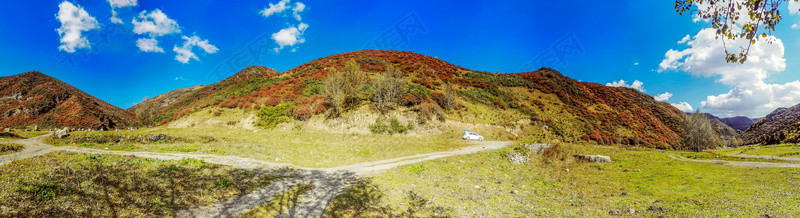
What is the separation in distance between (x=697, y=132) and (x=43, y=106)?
107175 millimetres

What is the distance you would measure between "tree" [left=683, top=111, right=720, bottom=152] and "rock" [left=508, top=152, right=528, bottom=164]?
3630 cm

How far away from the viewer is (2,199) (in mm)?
5148

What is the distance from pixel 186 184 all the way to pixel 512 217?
10082mm

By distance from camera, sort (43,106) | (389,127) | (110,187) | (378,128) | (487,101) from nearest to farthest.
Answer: (110,187), (378,128), (389,127), (487,101), (43,106)

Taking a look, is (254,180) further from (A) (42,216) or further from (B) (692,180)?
(B) (692,180)

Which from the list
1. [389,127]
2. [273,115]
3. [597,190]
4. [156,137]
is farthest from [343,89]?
[597,190]

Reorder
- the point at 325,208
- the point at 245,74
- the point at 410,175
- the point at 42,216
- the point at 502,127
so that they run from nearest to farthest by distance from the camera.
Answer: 1. the point at 42,216
2. the point at 325,208
3. the point at 410,175
4. the point at 502,127
5. the point at 245,74

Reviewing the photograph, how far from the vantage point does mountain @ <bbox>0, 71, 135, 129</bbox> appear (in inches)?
1592

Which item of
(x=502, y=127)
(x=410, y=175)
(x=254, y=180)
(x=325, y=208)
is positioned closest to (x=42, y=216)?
(x=254, y=180)

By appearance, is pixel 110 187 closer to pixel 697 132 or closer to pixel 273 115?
pixel 273 115

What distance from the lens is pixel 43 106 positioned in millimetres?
42906

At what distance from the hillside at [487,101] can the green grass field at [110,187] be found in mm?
20408

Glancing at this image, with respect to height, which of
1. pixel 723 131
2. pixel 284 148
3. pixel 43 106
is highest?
pixel 723 131

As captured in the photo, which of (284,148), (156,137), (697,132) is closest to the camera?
(284,148)
